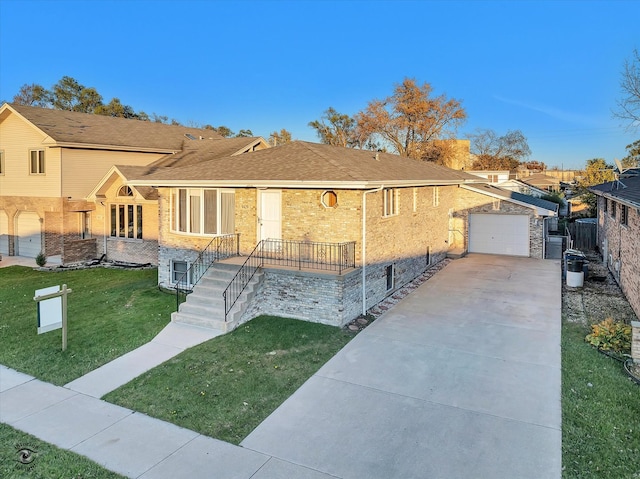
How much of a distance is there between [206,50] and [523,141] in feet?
165

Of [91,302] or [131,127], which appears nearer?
[91,302]

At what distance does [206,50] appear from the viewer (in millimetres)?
36031

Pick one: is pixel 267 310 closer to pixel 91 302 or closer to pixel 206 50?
pixel 91 302

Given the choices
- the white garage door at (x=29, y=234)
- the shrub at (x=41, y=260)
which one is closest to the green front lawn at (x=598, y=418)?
the shrub at (x=41, y=260)

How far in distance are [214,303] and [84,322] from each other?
3.34m

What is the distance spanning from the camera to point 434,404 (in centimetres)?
709

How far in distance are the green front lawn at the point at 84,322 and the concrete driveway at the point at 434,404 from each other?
462 cm

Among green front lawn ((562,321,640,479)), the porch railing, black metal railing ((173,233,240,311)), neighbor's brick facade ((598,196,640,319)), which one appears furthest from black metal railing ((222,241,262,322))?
neighbor's brick facade ((598,196,640,319))

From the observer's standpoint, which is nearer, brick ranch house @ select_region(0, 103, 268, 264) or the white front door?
the white front door

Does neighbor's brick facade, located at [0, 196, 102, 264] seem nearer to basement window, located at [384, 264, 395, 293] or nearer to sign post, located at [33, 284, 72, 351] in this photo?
sign post, located at [33, 284, 72, 351]

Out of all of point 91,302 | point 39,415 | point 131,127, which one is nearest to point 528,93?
point 131,127

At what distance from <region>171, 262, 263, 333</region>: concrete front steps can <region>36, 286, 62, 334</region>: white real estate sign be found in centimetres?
260

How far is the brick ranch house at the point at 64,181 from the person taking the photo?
20.2 meters

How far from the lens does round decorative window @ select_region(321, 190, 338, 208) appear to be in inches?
461
